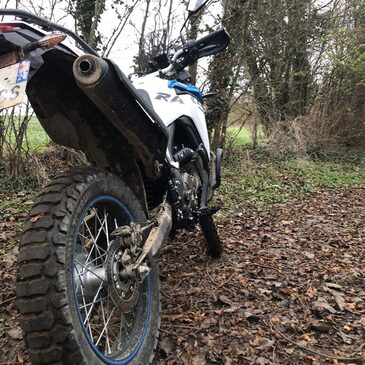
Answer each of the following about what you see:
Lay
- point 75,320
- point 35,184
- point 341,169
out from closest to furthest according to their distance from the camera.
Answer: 1. point 75,320
2. point 35,184
3. point 341,169

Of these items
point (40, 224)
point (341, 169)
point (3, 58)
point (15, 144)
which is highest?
point (3, 58)

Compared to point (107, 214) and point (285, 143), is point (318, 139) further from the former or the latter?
point (107, 214)

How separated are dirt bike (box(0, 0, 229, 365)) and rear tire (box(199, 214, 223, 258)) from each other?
606 millimetres

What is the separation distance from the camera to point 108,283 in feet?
5.63

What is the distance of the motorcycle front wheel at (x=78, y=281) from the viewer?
55.0 inches

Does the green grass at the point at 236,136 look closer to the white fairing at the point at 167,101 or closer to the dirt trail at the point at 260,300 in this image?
the dirt trail at the point at 260,300

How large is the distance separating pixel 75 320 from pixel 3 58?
3.18ft

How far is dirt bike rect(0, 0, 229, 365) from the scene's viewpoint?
1415mm

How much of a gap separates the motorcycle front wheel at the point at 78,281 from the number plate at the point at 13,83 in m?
0.41

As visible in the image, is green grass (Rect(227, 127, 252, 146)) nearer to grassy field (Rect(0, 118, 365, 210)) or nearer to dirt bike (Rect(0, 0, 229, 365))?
grassy field (Rect(0, 118, 365, 210))

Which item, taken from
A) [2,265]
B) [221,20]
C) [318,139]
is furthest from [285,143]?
[2,265]

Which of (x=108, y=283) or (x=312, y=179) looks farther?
(x=312, y=179)

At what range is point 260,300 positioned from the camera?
2766 millimetres

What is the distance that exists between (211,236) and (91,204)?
5.98 ft
